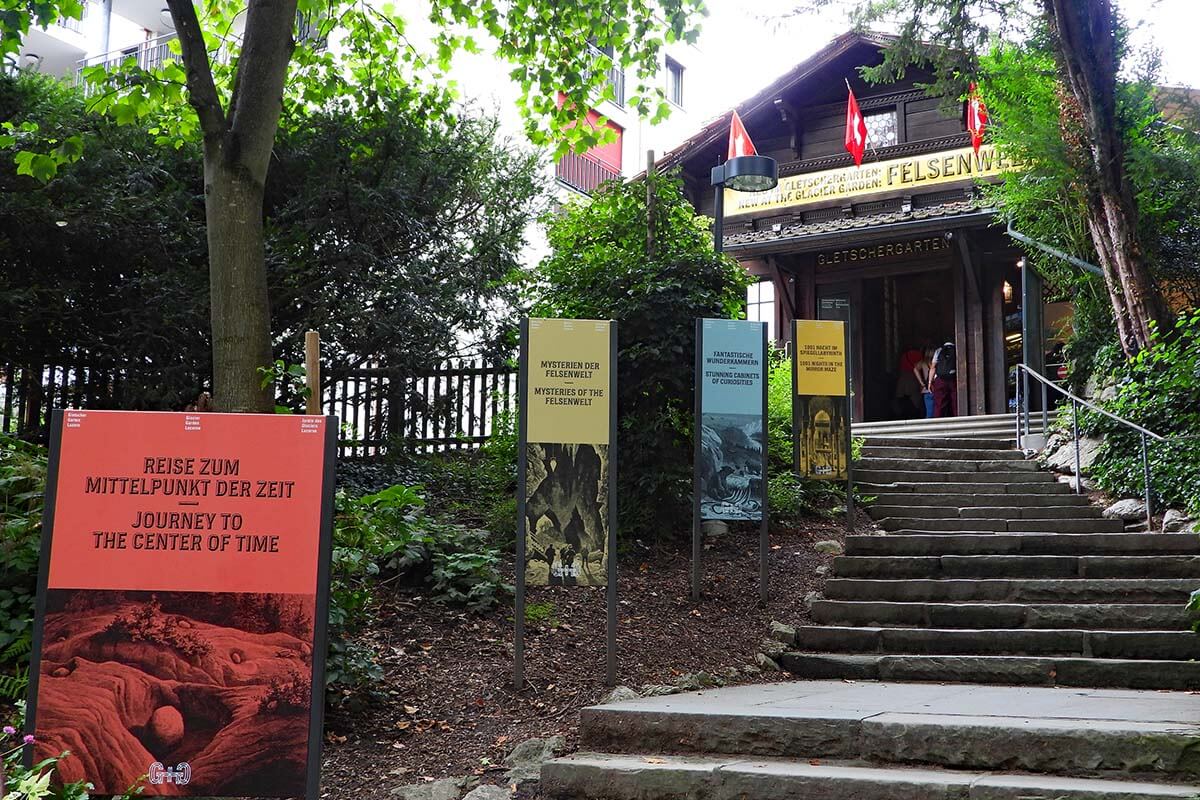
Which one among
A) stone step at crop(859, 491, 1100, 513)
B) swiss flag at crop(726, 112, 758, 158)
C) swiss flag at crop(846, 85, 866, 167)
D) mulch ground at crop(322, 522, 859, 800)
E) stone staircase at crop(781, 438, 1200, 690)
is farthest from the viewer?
swiss flag at crop(846, 85, 866, 167)

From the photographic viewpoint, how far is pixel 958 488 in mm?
9828

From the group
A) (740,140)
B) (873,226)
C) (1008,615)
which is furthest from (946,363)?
(1008,615)

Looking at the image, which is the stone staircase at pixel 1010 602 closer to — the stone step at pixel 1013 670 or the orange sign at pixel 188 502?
the stone step at pixel 1013 670

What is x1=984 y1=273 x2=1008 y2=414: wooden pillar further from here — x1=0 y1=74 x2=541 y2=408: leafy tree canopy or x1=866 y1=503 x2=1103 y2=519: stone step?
x1=0 y1=74 x2=541 y2=408: leafy tree canopy

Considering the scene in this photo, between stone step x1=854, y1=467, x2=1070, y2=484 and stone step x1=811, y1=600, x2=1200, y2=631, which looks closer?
stone step x1=811, y1=600, x2=1200, y2=631

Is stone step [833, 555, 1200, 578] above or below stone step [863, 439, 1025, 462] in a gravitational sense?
below

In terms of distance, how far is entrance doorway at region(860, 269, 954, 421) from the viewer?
1752 centimetres

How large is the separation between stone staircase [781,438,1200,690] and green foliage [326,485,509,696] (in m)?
2.00

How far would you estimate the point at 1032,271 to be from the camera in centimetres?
1262

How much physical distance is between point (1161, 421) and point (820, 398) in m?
3.37

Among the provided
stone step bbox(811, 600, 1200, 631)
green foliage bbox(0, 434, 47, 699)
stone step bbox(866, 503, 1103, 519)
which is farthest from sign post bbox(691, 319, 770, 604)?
green foliage bbox(0, 434, 47, 699)

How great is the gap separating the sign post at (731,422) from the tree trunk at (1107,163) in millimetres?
4881

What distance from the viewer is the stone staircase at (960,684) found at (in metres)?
3.88

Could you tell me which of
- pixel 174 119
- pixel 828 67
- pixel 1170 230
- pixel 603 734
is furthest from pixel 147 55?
pixel 603 734
